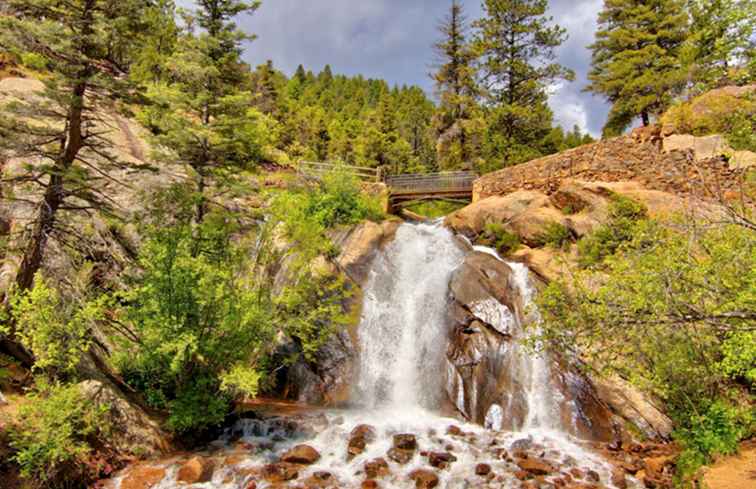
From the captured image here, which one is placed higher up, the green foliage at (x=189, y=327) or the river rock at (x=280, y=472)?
the green foliage at (x=189, y=327)

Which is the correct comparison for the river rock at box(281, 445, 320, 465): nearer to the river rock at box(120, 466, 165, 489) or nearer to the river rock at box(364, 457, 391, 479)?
the river rock at box(364, 457, 391, 479)

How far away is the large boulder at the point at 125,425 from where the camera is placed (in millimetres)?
9281

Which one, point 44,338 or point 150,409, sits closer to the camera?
point 44,338

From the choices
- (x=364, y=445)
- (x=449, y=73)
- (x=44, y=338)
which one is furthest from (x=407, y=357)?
(x=449, y=73)

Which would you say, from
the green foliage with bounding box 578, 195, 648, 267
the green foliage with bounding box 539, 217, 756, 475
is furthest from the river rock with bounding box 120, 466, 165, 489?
the green foliage with bounding box 578, 195, 648, 267

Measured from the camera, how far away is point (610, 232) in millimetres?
14391

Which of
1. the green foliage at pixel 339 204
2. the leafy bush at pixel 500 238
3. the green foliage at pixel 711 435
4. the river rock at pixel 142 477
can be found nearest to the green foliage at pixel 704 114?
the leafy bush at pixel 500 238

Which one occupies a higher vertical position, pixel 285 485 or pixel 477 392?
pixel 477 392

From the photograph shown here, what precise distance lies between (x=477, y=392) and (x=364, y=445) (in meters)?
4.10

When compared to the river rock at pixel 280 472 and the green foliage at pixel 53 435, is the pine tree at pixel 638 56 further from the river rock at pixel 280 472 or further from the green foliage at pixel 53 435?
the green foliage at pixel 53 435

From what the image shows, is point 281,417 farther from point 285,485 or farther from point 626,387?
point 626,387

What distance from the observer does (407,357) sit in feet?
48.6

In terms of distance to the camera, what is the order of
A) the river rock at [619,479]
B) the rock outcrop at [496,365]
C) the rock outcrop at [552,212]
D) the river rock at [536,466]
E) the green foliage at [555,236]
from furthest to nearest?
the green foliage at [555,236]
the rock outcrop at [552,212]
the rock outcrop at [496,365]
the river rock at [536,466]
the river rock at [619,479]

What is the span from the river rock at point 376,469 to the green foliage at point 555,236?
10.7m
